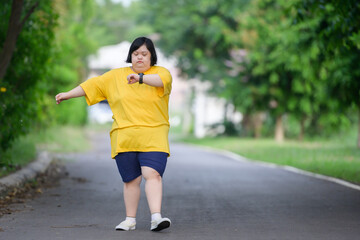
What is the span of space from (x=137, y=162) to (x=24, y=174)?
185 inches

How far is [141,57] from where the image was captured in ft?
21.5

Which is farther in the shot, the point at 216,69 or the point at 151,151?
the point at 216,69

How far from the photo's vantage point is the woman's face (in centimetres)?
657

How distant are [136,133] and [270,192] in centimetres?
421

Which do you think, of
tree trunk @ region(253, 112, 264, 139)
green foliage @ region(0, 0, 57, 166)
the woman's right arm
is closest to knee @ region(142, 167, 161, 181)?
the woman's right arm

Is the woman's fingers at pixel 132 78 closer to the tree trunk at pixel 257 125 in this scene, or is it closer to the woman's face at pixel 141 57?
the woman's face at pixel 141 57

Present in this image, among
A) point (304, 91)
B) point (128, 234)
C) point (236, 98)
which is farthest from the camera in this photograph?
point (236, 98)

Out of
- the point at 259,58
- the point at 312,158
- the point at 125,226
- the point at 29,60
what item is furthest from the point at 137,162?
the point at 259,58

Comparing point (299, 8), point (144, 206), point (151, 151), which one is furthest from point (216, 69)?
point (151, 151)

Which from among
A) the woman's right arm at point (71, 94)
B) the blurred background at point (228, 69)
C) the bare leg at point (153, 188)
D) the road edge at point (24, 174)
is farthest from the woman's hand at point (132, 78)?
the blurred background at point (228, 69)

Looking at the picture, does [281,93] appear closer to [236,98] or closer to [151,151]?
[236,98]

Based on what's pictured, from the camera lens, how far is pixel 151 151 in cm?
650

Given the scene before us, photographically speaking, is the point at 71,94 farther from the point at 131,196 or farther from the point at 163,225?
the point at 163,225

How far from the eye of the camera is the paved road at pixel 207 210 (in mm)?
6504
